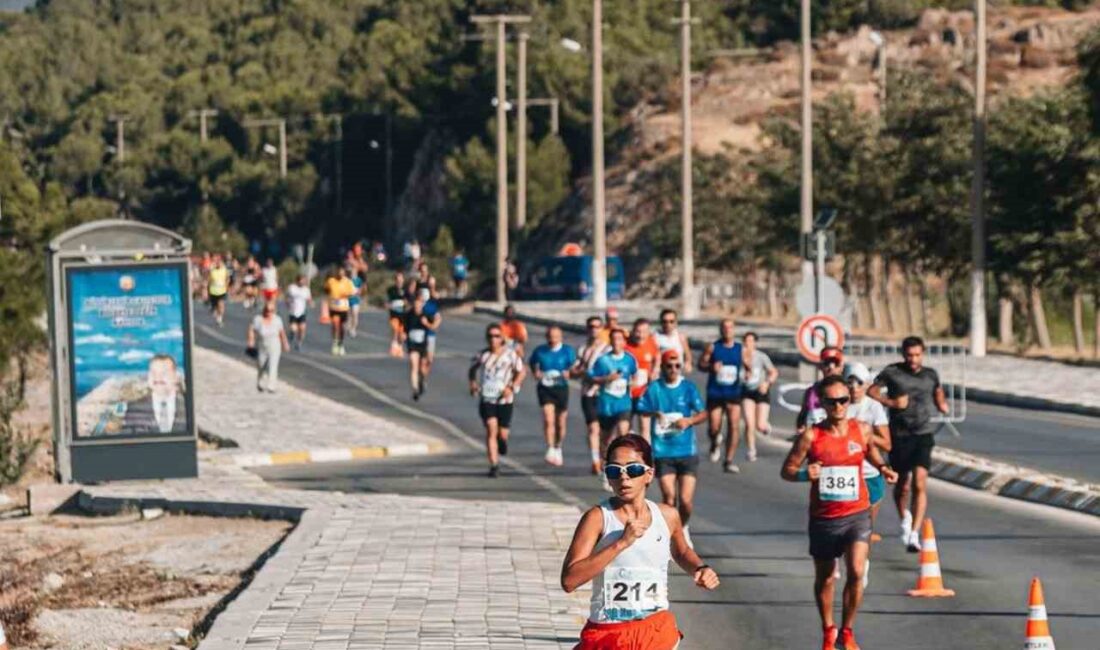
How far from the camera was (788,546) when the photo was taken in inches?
746

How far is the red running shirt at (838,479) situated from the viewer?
13938 millimetres

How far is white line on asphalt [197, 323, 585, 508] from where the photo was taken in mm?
24297

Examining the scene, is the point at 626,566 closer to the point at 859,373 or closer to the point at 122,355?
the point at 859,373

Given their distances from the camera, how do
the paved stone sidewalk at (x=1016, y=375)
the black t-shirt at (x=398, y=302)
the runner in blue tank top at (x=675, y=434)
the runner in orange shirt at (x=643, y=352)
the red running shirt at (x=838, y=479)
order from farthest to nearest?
the black t-shirt at (x=398, y=302), the paved stone sidewalk at (x=1016, y=375), the runner in orange shirt at (x=643, y=352), the runner in blue tank top at (x=675, y=434), the red running shirt at (x=838, y=479)

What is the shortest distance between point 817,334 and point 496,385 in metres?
5.42

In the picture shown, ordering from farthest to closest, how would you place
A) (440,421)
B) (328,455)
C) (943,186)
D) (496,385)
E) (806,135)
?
(943,186)
(806,135)
(440,421)
(328,455)
(496,385)

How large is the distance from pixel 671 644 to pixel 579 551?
0.47 m

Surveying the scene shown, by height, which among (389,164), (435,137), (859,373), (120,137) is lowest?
(859,373)

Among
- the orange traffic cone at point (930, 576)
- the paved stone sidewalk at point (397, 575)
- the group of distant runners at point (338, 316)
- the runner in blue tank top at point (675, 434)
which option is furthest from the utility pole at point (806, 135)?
the orange traffic cone at point (930, 576)

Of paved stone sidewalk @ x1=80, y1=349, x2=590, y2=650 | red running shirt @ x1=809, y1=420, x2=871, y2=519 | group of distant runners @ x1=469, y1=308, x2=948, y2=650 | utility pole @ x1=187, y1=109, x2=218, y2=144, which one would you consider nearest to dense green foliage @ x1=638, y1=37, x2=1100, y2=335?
group of distant runners @ x1=469, y1=308, x2=948, y2=650

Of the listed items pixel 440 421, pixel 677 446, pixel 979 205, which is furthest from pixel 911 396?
pixel 979 205

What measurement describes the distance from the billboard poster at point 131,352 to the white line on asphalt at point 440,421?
3.81 meters

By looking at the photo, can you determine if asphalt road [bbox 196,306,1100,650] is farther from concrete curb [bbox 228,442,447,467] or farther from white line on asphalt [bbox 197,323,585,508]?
concrete curb [bbox 228,442,447,467]

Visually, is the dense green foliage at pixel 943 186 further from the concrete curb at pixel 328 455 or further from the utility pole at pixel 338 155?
the utility pole at pixel 338 155
